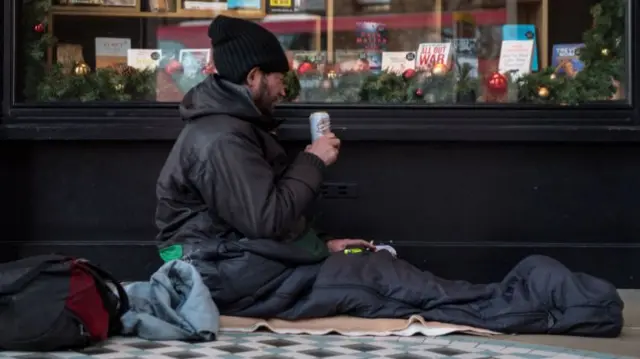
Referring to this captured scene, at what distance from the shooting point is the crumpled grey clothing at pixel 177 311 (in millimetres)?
4941

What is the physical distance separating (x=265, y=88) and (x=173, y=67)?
1.51 m

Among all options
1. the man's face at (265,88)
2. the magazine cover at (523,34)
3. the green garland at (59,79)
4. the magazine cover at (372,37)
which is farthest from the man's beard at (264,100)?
the magazine cover at (523,34)

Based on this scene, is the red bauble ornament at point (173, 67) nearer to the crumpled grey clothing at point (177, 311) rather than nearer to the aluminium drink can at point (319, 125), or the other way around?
the aluminium drink can at point (319, 125)

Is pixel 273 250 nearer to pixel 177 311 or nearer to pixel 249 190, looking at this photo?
pixel 249 190

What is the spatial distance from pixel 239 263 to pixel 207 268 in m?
0.14

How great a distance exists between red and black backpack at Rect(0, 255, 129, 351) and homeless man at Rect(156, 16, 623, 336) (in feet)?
1.82

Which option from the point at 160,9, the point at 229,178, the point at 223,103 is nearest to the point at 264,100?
the point at 223,103

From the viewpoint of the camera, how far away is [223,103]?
5148mm

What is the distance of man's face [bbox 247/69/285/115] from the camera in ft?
17.1

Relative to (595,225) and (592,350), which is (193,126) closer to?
(592,350)

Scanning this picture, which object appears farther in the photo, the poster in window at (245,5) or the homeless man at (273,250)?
the poster in window at (245,5)

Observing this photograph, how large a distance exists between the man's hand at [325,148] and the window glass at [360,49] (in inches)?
54.0

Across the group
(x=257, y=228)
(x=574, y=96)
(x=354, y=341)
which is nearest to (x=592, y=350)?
(x=354, y=341)

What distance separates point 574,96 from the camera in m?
6.45
